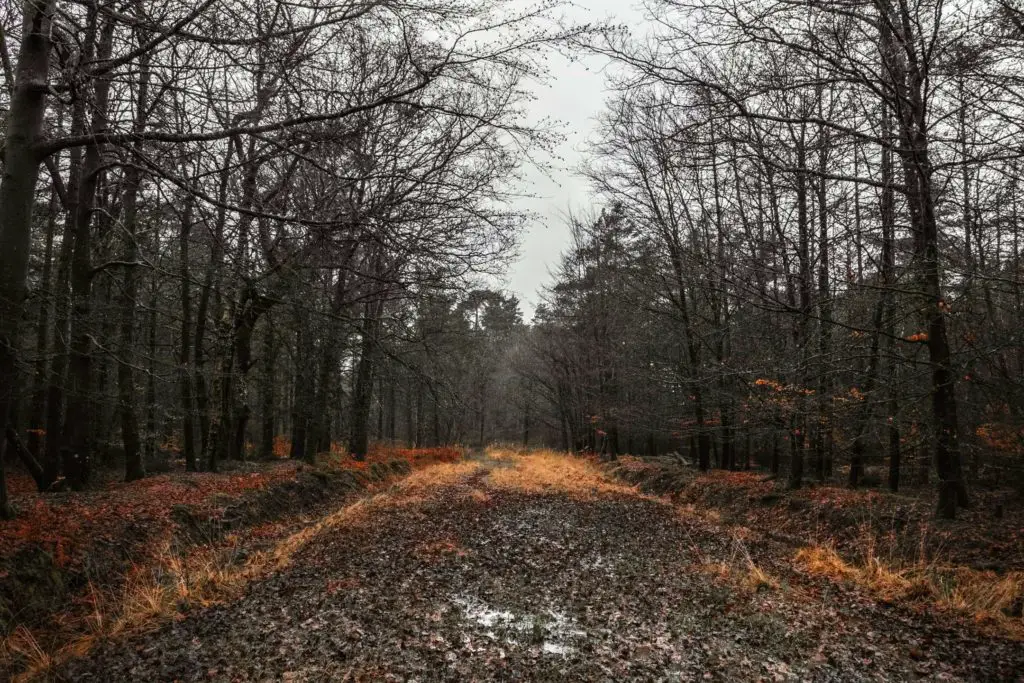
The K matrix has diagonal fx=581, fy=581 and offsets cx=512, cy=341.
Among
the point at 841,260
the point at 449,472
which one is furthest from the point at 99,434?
the point at 841,260

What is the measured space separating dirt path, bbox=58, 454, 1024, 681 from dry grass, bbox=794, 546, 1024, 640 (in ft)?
1.14

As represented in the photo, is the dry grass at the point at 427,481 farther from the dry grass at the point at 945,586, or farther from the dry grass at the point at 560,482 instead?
the dry grass at the point at 945,586

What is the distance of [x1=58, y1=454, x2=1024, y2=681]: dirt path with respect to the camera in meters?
4.55

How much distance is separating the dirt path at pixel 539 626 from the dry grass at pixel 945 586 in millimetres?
346

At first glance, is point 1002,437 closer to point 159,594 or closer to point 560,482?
point 560,482

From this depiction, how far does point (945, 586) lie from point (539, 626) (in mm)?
4208

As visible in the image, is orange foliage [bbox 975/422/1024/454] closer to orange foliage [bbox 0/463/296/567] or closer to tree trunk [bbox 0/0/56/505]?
orange foliage [bbox 0/463/296/567]

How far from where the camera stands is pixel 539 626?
5.47 m

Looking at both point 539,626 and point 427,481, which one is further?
point 427,481

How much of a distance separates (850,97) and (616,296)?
42.4 feet

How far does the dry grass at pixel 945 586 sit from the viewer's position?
5.32 meters

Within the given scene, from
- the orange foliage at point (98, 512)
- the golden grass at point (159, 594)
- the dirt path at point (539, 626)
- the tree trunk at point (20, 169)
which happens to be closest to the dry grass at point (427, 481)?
the orange foliage at point (98, 512)

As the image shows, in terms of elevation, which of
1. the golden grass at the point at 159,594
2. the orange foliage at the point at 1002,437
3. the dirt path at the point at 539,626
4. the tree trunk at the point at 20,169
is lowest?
the dirt path at the point at 539,626

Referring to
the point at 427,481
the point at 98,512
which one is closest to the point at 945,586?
the point at 98,512
